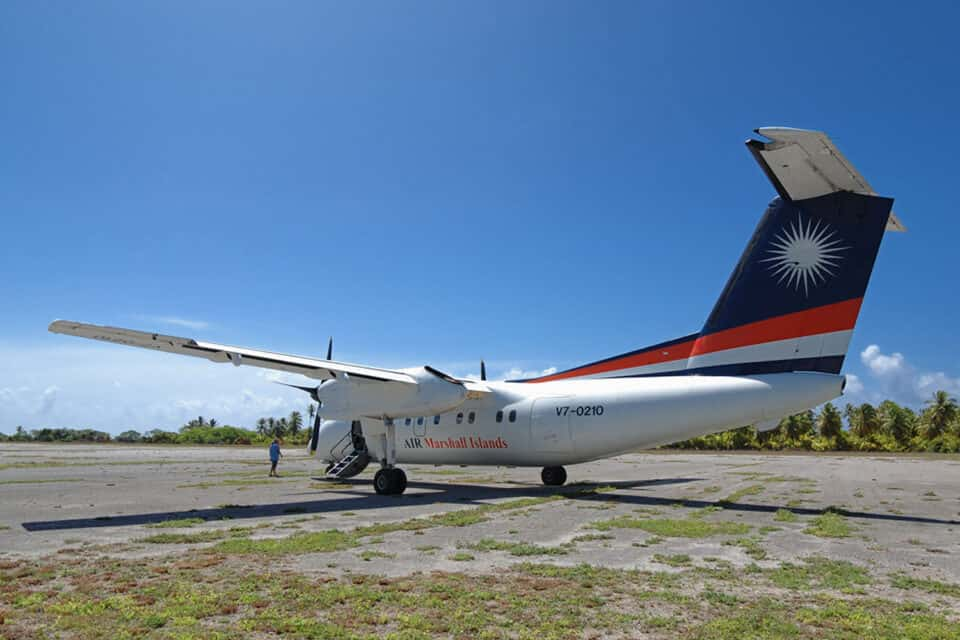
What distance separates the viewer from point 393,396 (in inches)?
698

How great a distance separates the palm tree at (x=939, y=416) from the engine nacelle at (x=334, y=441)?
2671 inches

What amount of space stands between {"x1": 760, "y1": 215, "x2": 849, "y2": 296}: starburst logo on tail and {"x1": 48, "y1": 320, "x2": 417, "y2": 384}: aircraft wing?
378 inches

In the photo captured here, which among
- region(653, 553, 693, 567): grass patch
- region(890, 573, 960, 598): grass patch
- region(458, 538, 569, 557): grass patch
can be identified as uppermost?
region(890, 573, 960, 598): grass patch

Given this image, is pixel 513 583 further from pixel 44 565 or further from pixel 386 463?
pixel 386 463

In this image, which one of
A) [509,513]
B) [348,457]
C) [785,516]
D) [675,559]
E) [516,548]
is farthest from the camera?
[348,457]

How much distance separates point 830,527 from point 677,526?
2570mm

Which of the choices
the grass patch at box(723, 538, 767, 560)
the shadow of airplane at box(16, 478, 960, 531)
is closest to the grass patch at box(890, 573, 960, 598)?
the grass patch at box(723, 538, 767, 560)

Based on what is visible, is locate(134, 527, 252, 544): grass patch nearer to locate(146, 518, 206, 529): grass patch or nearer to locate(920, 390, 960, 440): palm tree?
locate(146, 518, 206, 529): grass patch

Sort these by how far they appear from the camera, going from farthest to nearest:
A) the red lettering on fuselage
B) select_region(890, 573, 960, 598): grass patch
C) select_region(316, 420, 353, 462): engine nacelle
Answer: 1. select_region(316, 420, 353, 462): engine nacelle
2. the red lettering on fuselage
3. select_region(890, 573, 960, 598): grass patch

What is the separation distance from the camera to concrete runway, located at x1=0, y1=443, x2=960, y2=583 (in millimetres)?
8445

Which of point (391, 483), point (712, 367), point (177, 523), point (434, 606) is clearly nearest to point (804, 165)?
point (712, 367)

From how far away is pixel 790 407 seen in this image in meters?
12.7

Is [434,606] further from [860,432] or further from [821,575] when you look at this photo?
[860,432]

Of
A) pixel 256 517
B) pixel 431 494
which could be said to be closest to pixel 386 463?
pixel 431 494
